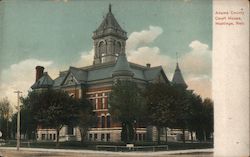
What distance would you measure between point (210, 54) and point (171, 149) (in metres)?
1.29

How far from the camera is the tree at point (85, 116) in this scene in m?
5.26

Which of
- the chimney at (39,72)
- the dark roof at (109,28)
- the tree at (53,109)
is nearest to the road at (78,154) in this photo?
the tree at (53,109)

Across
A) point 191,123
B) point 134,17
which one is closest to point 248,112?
point 191,123

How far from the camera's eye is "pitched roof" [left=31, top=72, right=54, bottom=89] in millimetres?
5117

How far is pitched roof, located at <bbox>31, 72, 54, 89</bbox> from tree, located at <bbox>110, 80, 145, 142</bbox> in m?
0.80

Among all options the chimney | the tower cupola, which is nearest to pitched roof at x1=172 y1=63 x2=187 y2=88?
the tower cupola

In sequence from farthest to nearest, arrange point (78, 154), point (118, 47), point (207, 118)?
point (118, 47) < point (78, 154) < point (207, 118)

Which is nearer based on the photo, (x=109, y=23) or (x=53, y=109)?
(x=109, y=23)

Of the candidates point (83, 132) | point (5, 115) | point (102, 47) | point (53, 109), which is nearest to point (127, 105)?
point (83, 132)

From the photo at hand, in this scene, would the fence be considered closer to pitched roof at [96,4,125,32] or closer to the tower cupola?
the tower cupola

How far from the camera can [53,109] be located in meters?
5.34

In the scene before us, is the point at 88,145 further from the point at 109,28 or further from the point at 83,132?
the point at 109,28

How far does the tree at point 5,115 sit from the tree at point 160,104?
1.73 m

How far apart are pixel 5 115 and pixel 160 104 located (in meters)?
1.96
